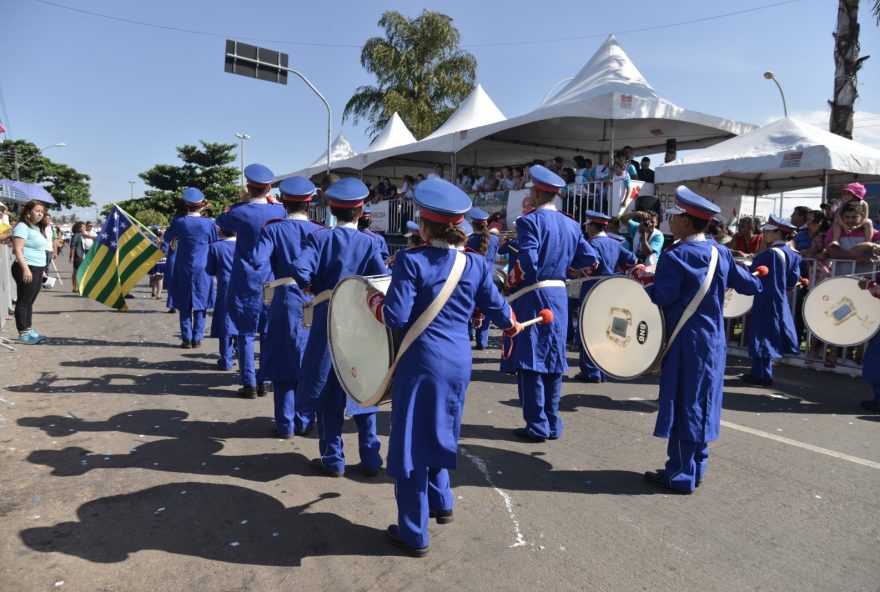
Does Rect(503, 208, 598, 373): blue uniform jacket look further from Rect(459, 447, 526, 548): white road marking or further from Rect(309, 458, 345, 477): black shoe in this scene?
Rect(309, 458, 345, 477): black shoe

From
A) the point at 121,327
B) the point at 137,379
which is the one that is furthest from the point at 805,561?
the point at 121,327

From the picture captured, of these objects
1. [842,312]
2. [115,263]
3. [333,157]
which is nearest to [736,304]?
[842,312]

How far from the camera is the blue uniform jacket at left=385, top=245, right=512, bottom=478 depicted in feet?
10.7

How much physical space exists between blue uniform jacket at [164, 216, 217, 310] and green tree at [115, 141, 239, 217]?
48708 millimetres

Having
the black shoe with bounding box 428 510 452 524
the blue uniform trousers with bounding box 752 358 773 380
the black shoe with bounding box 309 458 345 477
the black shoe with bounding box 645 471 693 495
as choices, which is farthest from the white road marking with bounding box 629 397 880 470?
the black shoe with bounding box 309 458 345 477

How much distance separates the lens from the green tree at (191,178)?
55.8 m

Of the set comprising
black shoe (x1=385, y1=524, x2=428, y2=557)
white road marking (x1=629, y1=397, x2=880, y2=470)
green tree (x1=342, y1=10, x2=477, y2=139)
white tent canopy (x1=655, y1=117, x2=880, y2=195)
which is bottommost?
black shoe (x1=385, y1=524, x2=428, y2=557)

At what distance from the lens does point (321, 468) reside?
14.9 feet

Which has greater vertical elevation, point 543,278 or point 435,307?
point 543,278

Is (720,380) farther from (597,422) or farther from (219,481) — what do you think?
(219,481)

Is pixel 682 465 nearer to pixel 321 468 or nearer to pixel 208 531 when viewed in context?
pixel 321 468

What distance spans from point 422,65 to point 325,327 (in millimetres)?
30984

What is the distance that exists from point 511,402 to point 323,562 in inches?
146

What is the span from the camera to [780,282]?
7871 mm
